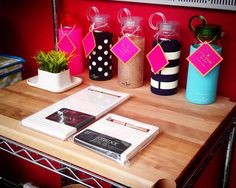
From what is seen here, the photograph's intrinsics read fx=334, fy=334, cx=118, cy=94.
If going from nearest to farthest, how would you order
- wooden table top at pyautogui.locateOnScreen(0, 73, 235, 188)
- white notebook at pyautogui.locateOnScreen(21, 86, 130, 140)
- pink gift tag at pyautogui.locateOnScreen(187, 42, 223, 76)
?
wooden table top at pyautogui.locateOnScreen(0, 73, 235, 188) → white notebook at pyautogui.locateOnScreen(21, 86, 130, 140) → pink gift tag at pyautogui.locateOnScreen(187, 42, 223, 76)

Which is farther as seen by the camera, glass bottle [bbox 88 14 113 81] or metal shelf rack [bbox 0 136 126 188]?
glass bottle [bbox 88 14 113 81]

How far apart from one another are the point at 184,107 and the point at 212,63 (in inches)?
6.5

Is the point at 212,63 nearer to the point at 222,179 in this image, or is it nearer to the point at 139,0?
the point at 139,0

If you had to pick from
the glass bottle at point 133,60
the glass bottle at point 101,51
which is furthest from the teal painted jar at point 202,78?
the glass bottle at point 101,51

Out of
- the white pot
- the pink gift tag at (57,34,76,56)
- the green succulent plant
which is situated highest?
the pink gift tag at (57,34,76,56)

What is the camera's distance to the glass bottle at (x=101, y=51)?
4.09 ft

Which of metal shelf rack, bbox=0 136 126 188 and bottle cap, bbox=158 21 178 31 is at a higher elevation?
bottle cap, bbox=158 21 178 31

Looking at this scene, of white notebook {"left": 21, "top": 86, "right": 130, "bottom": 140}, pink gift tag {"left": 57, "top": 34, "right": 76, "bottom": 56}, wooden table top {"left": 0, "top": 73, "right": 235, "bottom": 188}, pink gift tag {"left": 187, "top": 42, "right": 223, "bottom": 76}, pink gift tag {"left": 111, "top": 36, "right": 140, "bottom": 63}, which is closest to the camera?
wooden table top {"left": 0, "top": 73, "right": 235, "bottom": 188}

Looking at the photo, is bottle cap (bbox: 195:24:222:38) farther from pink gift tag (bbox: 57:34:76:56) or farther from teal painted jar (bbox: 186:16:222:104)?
pink gift tag (bbox: 57:34:76:56)

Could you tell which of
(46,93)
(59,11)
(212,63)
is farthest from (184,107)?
(59,11)

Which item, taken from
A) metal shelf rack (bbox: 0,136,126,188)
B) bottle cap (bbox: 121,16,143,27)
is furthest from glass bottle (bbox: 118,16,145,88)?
metal shelf rack (bbox: 0,136,126,188)

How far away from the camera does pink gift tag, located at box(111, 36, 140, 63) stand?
116 centimetres

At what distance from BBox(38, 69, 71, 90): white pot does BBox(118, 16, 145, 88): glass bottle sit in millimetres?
199

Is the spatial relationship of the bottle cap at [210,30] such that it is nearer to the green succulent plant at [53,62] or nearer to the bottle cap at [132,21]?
the bottle cap at [132,21]
